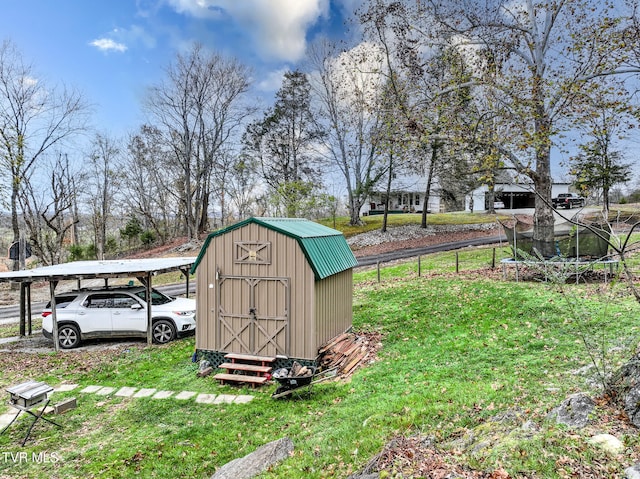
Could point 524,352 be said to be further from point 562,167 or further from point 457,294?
point 562,167

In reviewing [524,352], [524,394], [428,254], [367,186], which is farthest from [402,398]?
[367,186]

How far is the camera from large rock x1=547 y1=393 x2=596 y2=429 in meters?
4.33

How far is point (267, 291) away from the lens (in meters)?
9.40

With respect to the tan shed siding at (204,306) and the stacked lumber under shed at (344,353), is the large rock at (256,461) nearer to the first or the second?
the stacked lumber under shed at (344,353)

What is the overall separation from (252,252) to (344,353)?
3.24 meters

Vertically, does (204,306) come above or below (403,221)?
below

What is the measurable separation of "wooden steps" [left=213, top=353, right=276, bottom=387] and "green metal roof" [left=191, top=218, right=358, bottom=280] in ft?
7.94

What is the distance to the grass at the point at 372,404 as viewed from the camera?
16.4ft

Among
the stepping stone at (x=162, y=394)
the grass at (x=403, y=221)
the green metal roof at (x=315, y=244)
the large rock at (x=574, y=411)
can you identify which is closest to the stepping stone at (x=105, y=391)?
the stepping stone at (x=162, y=394)

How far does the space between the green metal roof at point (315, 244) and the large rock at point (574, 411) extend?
5.27 m

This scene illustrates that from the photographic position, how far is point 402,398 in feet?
21.1

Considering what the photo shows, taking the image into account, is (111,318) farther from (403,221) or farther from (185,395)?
(403,221)

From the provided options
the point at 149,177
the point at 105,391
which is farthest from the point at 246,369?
the point at 149,177

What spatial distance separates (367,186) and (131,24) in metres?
20.3
